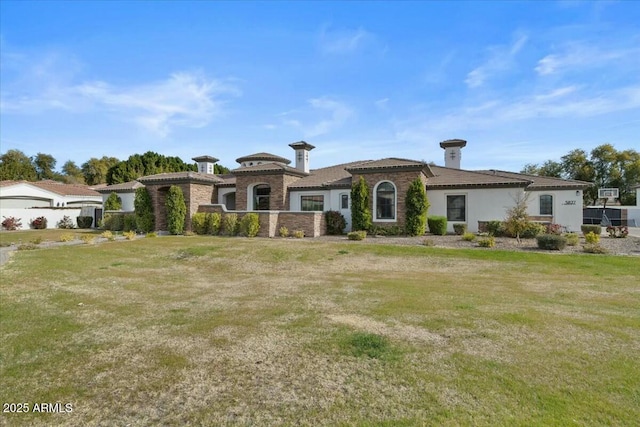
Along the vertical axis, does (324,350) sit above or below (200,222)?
below

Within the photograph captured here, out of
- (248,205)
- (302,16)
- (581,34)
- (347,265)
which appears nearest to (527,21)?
(581,34)

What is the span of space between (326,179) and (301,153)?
174 inches

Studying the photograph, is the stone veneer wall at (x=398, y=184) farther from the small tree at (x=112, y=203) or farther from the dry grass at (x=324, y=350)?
the small tree at (x=112, y=203)

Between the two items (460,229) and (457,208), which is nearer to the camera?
(460,229)

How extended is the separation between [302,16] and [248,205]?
15.6 m

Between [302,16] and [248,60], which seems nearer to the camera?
[302,16]

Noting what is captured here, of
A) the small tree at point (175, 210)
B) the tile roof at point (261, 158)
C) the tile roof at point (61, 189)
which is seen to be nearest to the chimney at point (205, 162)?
the tile roof at point (261, 158)

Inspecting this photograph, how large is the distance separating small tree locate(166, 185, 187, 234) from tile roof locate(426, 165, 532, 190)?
17135 millimetres

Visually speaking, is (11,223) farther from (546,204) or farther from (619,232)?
(619,232)

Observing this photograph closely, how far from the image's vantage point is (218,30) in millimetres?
12836

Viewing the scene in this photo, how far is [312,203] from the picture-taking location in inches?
985

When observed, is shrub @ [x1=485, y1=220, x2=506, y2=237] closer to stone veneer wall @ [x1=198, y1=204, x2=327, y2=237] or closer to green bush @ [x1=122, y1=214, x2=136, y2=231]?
stone veneer wall @ [x1=198, y1=204, x2=327, y2=237]

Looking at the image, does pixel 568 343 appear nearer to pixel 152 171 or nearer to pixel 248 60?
pixel 248 60

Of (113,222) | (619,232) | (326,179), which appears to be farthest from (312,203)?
(619,232)
